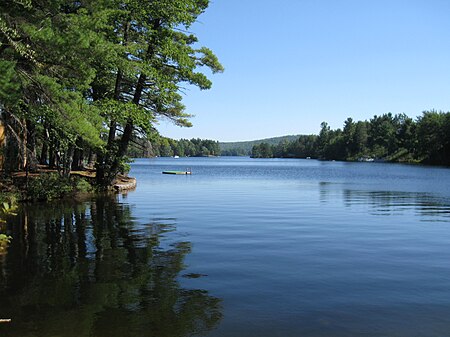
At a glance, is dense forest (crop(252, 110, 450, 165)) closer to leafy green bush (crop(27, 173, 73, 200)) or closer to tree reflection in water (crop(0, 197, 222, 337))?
leafy green bush (crop(27, 173, 73, 200))

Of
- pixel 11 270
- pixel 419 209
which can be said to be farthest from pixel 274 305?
pixel 419 209

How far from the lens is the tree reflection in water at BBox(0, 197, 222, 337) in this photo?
6871 millimetres

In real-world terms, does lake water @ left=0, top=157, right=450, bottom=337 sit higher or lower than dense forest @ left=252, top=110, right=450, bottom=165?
lower

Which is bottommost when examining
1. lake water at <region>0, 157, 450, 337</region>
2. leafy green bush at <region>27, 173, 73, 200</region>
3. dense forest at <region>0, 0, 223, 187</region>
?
lake water at <region>0, 157, 450, 337</region>

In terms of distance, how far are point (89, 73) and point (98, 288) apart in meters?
10.3

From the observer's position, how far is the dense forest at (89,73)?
14250 mm

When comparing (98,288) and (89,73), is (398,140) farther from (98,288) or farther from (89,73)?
(98,288)

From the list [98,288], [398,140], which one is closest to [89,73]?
[98,288]

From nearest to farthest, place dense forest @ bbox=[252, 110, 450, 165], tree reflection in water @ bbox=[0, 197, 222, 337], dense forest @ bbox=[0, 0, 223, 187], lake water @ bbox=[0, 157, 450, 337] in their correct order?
tree reflection in water @ bbox=[0, 197, 222, 337] → lake water @ bbox=[0, 157, 450, 337] → dense forest @ bbox=[0, 0, 223, 187] → dense forest @ bbox=[252, 110, 450, 165]

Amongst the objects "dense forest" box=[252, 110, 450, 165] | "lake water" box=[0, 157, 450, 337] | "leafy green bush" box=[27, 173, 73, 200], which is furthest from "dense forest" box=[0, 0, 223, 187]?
"dense forest" box=[252, 110, 450, 165]

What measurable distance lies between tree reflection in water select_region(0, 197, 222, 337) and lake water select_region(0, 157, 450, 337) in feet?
0.10

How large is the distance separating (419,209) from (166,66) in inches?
716

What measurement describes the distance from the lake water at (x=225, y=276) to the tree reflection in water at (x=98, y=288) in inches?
1.2

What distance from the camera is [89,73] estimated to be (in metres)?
16.7
